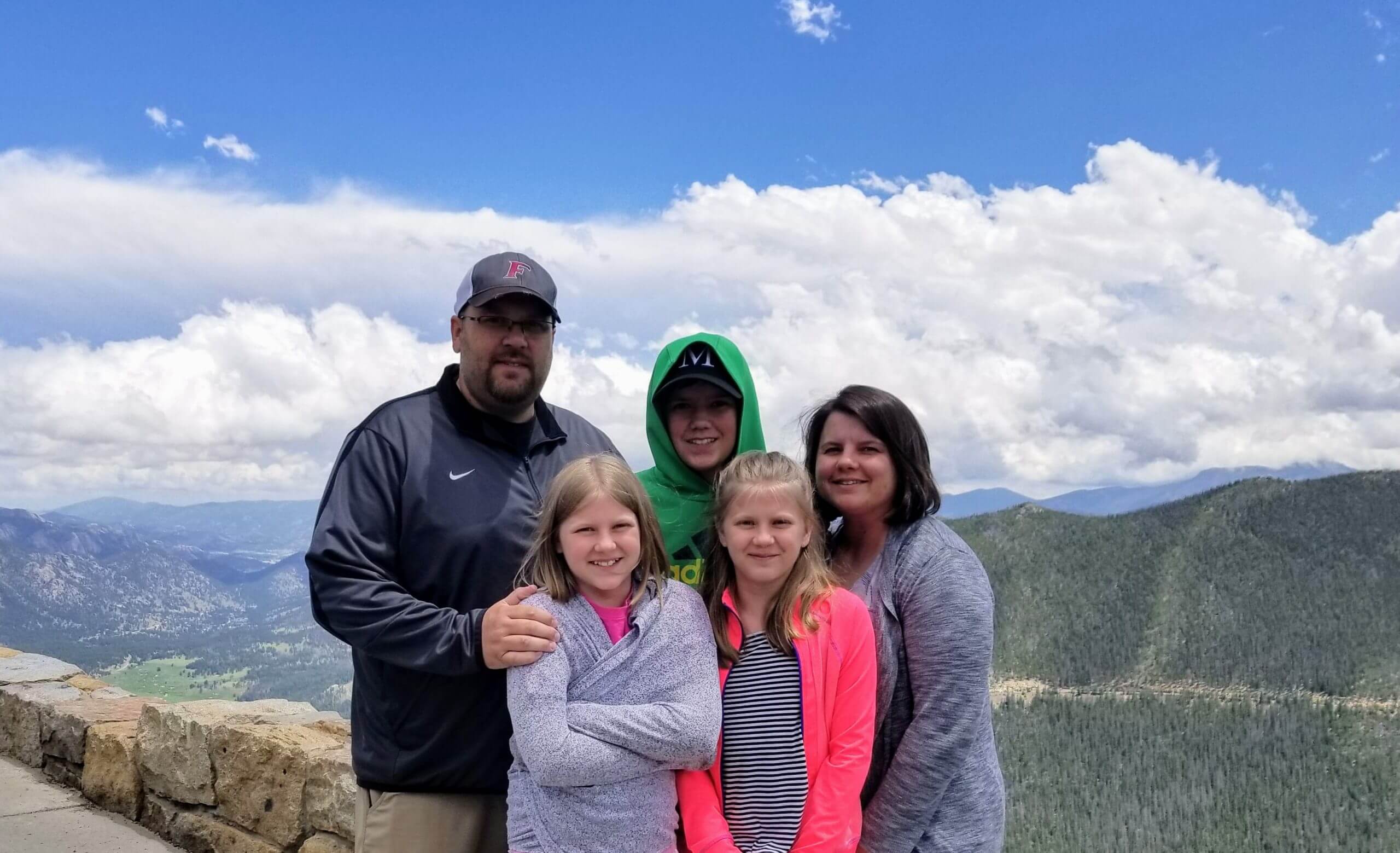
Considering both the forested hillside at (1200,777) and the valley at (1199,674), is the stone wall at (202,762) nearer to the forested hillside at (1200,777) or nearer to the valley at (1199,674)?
the valley at (1199,674)

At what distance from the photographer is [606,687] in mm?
2250

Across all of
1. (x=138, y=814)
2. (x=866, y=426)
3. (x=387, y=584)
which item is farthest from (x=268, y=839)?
(x=866, y=426)

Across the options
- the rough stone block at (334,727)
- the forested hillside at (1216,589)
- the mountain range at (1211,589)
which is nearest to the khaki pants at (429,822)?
the rough stone block at (334,727)

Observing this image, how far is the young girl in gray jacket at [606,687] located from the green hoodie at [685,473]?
0.44m

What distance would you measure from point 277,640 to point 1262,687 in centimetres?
13487

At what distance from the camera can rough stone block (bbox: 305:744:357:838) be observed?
3.88m

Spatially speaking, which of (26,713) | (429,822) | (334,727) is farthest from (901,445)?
(26,713)

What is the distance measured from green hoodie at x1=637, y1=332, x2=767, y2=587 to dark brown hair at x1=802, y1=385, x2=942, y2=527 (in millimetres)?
493

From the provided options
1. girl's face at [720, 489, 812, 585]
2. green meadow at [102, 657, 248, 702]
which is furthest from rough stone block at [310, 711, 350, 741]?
green meadow at [102, 657, 248, 702]

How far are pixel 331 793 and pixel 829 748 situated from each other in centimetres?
252

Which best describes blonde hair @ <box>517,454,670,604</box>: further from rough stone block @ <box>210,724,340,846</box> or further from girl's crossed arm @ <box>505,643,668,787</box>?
rough stone block @ <box>210,724,340,846</box>

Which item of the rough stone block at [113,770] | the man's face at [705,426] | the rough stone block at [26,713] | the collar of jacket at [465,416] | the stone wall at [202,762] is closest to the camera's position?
the collar of jacket at [465,416]

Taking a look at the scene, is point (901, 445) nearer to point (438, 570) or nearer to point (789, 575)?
point (789, 575)

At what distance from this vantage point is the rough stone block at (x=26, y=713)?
5.81 metres
